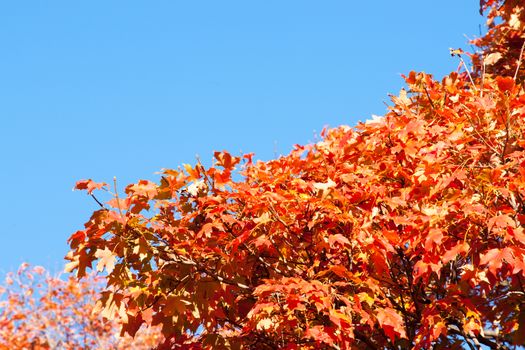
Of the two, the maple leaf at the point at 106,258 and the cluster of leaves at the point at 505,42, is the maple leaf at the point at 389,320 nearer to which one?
the maple leaf at the point at 106,258

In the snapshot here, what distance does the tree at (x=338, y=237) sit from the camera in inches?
221

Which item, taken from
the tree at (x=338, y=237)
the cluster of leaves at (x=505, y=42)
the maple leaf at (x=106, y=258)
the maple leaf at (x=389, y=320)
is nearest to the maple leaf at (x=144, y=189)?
the tree at (x=338, y=237)

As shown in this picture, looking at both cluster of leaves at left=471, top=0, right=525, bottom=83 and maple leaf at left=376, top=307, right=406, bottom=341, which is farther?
cluster of leaves at left=471, top=0, right=525, bottom=83

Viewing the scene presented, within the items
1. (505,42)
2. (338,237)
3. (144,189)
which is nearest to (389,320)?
(338,237)

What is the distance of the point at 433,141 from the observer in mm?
6859

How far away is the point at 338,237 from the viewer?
18.9 feet

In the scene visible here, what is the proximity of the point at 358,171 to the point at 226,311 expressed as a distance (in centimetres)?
198

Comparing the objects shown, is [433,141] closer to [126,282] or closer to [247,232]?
[247,232]

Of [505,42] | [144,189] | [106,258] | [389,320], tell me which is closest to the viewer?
[389,320]

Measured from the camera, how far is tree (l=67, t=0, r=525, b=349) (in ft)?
18.4

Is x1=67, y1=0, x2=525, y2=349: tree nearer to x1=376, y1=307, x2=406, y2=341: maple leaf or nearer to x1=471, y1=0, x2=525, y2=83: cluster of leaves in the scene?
x1=376, y1=307, x2=406, y2=341: maple leaf

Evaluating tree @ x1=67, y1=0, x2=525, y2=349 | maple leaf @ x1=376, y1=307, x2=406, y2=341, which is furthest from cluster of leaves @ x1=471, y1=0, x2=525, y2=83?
maple leaf @ x1=376, y1=307, x2=406, y2=341

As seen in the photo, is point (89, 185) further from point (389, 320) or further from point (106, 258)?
point (389, 320)

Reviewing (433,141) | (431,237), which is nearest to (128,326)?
(431,237)
